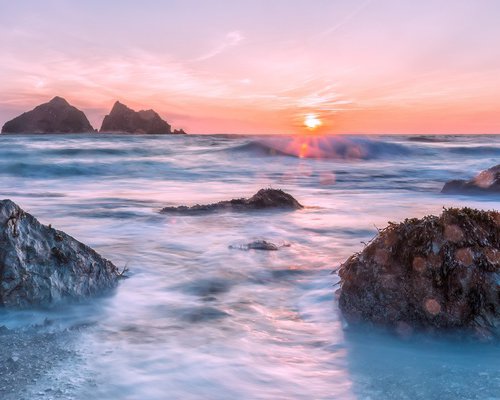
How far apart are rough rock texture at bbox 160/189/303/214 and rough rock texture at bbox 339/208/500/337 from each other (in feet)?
17.3

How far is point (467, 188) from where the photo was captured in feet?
43.1

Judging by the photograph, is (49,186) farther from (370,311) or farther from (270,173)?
(370,311)

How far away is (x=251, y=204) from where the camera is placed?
9102 mm

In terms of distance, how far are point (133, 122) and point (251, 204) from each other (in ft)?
324

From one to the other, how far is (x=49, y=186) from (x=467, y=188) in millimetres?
12445

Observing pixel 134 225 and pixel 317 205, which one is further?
pixel 317 205

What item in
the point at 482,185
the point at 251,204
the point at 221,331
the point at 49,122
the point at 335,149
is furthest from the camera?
the point at 49,122

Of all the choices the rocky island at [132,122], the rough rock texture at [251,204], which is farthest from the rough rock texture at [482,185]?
the rocky island at [132,122]

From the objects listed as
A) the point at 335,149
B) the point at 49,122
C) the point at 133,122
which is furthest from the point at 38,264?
the point at 49,122

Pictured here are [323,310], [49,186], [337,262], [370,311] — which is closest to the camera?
[370,311]

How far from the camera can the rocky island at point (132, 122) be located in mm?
103188

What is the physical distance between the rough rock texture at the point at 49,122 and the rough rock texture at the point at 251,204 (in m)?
96.9

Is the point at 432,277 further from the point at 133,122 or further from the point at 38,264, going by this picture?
the point at 133,122

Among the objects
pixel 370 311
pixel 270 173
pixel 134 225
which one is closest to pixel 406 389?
pixel 370 311
